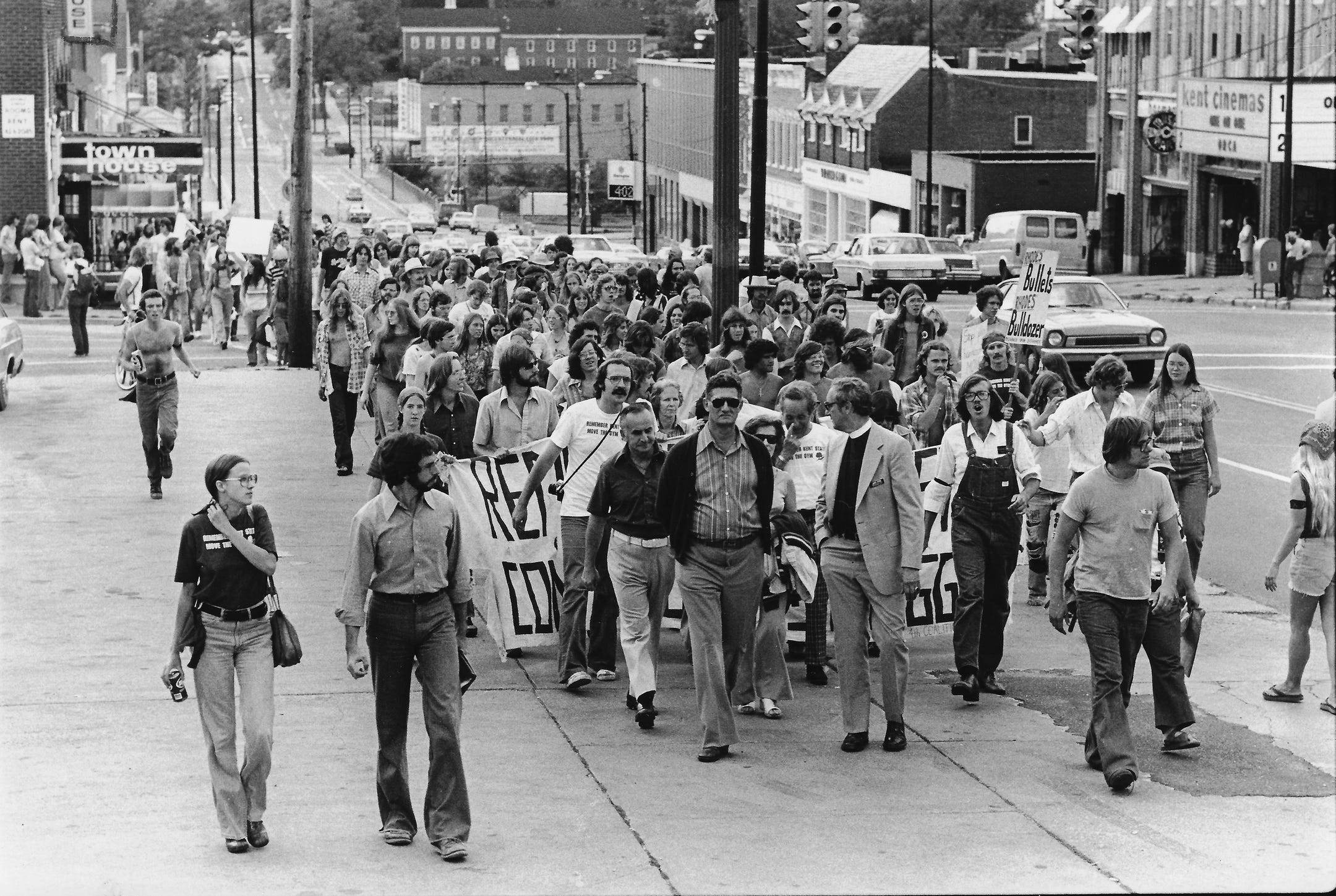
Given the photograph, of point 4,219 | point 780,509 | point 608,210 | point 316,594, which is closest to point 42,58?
point 4,219

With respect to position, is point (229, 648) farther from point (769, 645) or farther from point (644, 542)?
point (769, 645)

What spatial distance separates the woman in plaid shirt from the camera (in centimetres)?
1261

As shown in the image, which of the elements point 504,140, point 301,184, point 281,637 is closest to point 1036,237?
point 301,184

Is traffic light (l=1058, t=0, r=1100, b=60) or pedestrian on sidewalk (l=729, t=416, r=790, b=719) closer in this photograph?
pedestrian on sidewalk (l=729, t=416, r=790, b=719)

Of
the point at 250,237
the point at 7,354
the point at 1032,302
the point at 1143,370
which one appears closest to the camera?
the point at 1032,302

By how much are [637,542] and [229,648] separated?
2563 mm

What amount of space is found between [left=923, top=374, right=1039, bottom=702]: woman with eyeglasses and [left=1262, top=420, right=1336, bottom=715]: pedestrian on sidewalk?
4.55 feet

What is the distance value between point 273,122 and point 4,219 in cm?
15116

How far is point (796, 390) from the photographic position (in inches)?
425

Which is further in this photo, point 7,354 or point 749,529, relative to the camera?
point 7,354

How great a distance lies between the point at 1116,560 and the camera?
9.09 meters

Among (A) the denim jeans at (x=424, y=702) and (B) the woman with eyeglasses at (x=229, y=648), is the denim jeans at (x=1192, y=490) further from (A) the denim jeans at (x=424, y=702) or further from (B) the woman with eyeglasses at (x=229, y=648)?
(B) the woman with eyeglasses at (x=229, y=648)

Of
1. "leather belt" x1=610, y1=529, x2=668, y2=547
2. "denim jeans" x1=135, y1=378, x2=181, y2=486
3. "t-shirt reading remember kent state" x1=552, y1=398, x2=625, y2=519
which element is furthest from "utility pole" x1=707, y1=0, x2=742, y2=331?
"leather belt" x1=610, y1=529, x2=668, y2=547

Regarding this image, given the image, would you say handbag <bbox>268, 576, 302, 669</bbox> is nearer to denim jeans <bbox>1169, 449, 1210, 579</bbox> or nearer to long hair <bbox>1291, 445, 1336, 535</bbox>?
long hair <bbox>1291, 445, 1336, 535</bbox>
